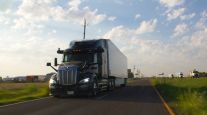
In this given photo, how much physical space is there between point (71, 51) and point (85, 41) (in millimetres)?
1745

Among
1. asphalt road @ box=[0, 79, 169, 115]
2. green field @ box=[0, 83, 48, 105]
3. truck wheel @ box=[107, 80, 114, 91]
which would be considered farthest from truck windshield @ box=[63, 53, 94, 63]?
truck wheel @ box=[107, 80, 114, 91]

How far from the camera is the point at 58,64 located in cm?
2603

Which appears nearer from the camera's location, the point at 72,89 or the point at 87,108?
the point at 87,108

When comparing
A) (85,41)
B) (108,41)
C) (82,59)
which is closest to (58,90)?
(82,59)

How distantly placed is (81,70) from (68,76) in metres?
0.89

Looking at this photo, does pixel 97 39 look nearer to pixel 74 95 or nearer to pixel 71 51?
pixel 71 51

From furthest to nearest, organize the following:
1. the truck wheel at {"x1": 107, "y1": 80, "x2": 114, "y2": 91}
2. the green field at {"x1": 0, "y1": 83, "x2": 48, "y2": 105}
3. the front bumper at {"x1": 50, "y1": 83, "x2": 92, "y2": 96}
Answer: the truck wheel at {"x1": 107, "y1": 80, "x2": 114, "y2": 91} < the front bumper at {"x1": 50, "y1": 83, "x2": 92, "y2": 96} < the green field at {"x1": 0, "y1": 83, "x2": 48, "y2": 105}

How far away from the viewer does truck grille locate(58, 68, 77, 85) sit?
961 inches

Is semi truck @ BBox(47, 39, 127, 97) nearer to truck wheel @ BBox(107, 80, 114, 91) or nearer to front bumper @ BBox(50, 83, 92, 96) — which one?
front bumper @ BBox(50, 83, 92, 96)

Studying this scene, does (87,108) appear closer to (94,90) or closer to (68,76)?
(68,76)

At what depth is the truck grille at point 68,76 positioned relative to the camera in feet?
80.1

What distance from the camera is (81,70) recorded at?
24.8 m

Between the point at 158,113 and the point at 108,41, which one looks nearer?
the point at 158,113

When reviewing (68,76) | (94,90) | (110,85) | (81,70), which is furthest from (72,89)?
(110,85)
